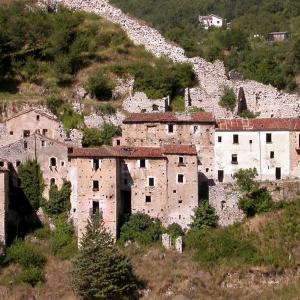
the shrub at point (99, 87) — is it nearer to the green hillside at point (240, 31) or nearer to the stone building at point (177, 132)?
the stone building at point (177, 132)

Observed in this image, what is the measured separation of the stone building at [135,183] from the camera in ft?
146

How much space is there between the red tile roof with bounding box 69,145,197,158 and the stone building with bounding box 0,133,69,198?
107 centimetres

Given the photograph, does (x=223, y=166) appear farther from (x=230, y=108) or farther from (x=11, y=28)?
(x=11, y=28)

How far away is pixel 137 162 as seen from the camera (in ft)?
149

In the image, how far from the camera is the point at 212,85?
55625 millimetres

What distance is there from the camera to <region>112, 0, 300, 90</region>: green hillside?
62.0m

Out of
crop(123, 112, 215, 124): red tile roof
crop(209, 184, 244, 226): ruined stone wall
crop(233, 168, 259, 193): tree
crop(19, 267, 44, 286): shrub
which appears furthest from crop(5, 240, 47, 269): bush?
crop(233, 168, 259, 193): tree

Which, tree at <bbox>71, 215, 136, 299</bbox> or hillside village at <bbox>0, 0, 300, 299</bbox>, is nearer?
tree at <bbox>71, 215, 136, 299</bbox>

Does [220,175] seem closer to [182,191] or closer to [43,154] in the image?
[182,191]

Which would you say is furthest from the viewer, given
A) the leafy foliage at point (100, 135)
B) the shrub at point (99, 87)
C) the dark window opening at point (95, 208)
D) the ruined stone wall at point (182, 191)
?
the shrub at point (99, 87)

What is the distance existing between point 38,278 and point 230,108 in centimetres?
1691

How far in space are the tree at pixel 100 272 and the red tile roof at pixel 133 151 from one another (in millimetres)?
4499

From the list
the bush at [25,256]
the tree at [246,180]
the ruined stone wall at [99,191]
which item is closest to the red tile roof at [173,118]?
the tree at [246,180]

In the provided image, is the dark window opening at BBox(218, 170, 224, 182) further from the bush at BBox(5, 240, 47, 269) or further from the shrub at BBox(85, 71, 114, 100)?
the shrub at BBox(85, 71, 114, 100)
